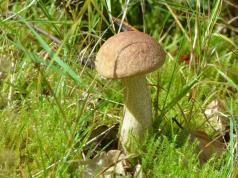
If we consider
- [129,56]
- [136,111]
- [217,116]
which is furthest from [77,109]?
[217,116]

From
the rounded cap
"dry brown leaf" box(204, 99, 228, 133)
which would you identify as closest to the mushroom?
the rounded cap

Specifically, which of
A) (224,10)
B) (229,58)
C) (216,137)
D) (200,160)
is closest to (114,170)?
(200,160)

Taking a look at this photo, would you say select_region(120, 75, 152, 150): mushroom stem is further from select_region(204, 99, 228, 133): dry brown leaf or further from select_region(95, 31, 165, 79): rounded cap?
select_region(204, 99, 228, 133): dry brown leaf

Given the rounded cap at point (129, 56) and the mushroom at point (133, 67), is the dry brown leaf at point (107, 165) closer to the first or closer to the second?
the mushroom at point (133, 67)

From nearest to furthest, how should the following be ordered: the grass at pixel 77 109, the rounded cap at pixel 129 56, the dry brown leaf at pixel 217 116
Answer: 1. the rounded cap at pixel 129 56
2. the grass at pixel 77 109
3. the dry brown leaf at pixel 217 116

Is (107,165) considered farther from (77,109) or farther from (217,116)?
(217,116)

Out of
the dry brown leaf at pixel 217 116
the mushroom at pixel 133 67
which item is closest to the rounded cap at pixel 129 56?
the mushroom at pixel 133 67

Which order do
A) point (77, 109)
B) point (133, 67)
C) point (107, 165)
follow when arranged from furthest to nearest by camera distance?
point (77, 109) → point (107, 165) → point (133, 67)
